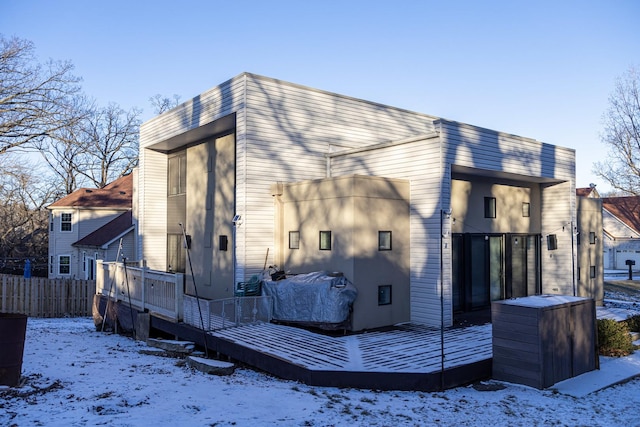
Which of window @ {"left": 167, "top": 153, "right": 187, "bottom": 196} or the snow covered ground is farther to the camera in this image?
window @ {"left": 167, "top": 153, "right": 187, "bottom": 196}

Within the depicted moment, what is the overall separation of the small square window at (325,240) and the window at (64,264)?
2116 cm

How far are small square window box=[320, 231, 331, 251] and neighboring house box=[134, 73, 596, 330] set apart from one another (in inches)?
1.5

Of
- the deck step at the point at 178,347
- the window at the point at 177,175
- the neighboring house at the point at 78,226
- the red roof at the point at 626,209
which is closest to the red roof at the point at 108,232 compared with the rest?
the neighboring house at the point at 78,226

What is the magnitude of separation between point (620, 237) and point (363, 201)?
1361 inches

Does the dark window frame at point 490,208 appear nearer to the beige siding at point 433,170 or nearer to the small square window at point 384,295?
the beige siding at point 433,170

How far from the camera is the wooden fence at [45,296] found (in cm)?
1866

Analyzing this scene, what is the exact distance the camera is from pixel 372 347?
970 cm

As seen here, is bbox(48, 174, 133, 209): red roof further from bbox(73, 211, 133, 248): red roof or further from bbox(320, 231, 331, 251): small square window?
bbox(320, 231, 331, 251): small square window

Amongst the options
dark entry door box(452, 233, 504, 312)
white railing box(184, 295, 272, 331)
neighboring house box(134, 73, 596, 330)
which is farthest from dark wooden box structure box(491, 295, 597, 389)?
white railing box(184, 295, 272, 331)

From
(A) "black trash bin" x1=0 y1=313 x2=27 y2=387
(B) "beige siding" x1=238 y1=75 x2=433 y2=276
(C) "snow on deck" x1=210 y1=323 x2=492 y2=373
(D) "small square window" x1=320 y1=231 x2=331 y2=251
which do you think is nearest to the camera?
(A) "black trash bin" x1=0 y1=313 x2=27 y2=387

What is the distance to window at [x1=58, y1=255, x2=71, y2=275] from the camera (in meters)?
27.8

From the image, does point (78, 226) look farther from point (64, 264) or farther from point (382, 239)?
point (382, 239)

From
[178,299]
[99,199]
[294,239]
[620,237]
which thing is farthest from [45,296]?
[620,237]

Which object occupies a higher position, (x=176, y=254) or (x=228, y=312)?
(x=176, y=254)
